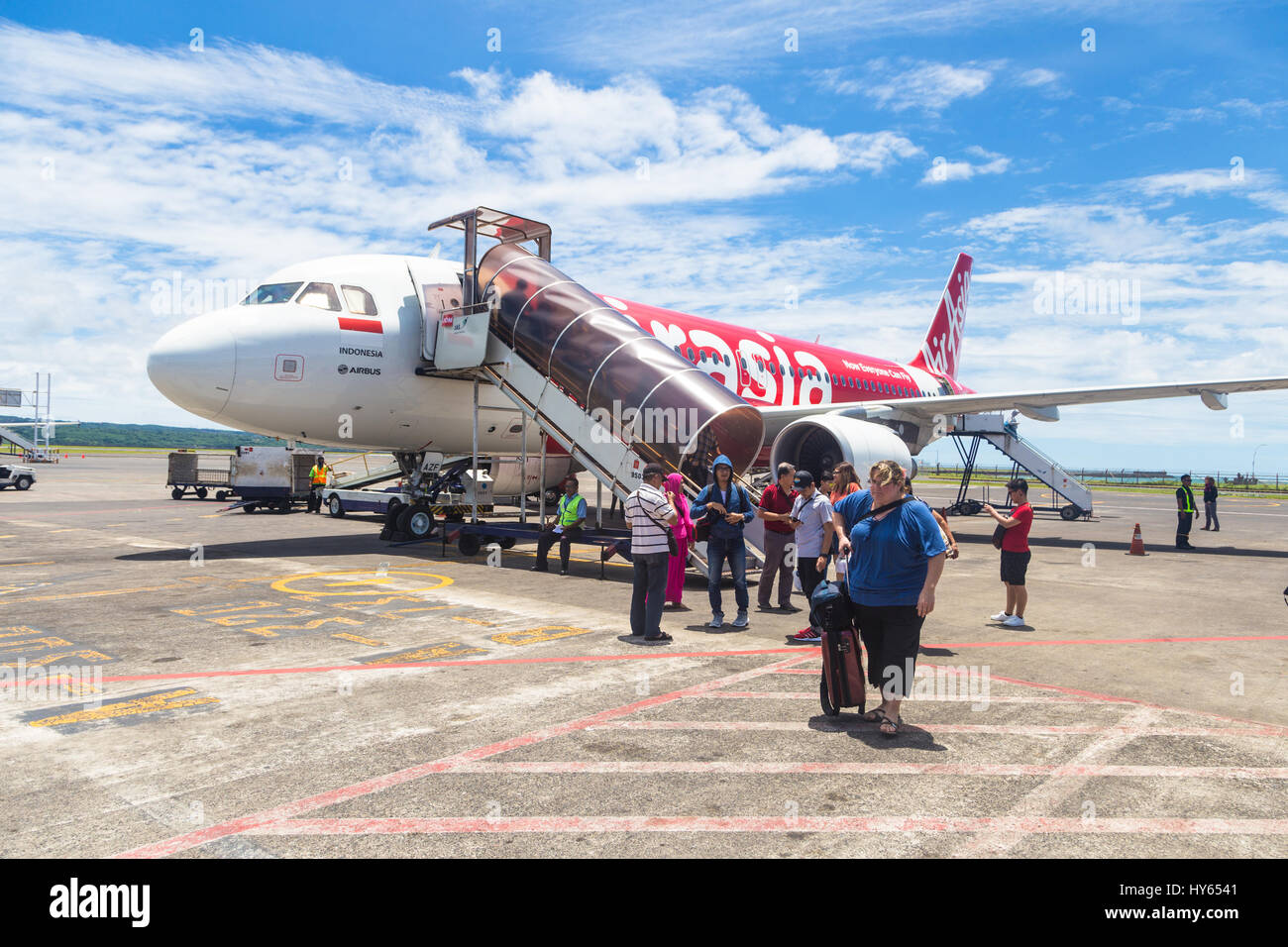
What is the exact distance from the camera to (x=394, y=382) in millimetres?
14727

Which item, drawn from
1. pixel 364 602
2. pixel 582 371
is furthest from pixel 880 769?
pixel 582 371

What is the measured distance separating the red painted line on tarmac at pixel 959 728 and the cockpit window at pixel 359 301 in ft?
34.9

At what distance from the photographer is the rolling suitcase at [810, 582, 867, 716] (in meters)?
5.84

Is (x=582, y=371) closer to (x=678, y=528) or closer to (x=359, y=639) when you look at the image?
(x=678, y=528)

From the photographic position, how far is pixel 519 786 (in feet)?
15.2

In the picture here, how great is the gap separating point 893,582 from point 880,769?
4.01 ft

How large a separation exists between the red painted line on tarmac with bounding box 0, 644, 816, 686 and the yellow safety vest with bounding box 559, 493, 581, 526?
509cm

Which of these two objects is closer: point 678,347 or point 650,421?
point 650,421

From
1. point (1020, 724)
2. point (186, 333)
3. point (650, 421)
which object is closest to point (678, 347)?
point (650, 421)

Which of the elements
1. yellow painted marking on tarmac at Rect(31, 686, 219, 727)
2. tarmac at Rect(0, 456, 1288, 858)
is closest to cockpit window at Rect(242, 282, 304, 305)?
tarmac at Rect(0, 456, 1288, 858)
